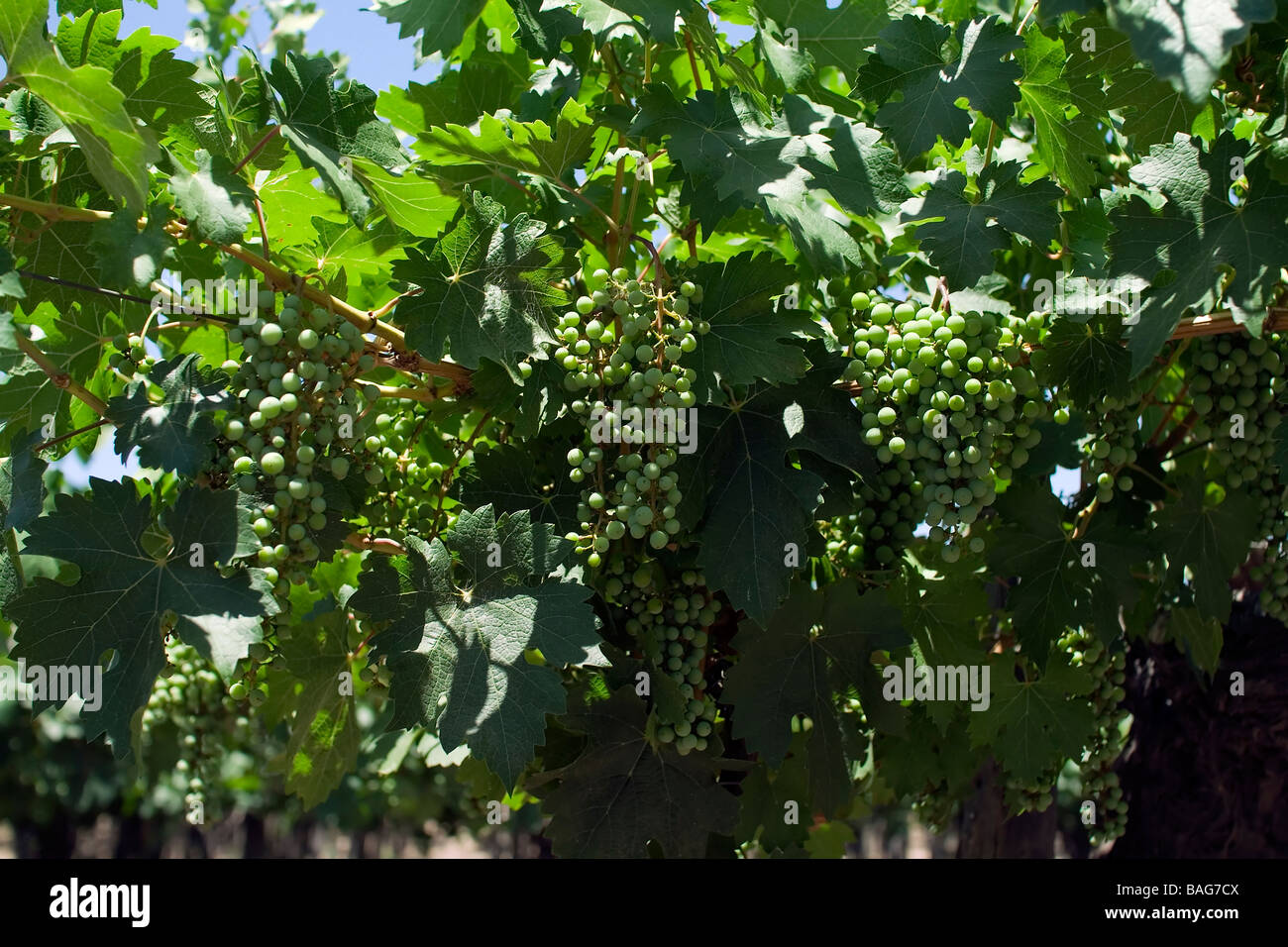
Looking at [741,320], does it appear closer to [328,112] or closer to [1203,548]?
[328,112]

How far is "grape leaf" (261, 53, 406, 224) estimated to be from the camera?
7.18ft

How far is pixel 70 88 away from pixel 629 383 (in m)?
1.10

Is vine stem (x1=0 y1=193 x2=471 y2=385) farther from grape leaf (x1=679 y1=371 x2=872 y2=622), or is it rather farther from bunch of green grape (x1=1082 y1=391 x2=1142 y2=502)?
bunch of green grape (x1=1082 y1=391 x2=1142 y2=502)

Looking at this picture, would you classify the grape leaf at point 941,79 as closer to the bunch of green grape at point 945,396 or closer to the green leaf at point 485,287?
the bunch of green grape at point 945,396

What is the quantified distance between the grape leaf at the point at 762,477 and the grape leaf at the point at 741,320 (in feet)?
0.40

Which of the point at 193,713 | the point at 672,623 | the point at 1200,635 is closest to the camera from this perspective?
the point at 672,623

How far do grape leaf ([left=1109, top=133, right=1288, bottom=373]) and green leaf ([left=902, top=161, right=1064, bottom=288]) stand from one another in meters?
0.15

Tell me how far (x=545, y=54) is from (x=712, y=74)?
43 centimetres

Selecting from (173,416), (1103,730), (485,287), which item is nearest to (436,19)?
(485,287)

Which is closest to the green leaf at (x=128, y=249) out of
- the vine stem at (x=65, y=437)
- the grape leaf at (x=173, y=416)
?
the grape leaf at (x=173, y=416)

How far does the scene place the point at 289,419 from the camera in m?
2.12

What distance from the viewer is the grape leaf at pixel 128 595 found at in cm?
198

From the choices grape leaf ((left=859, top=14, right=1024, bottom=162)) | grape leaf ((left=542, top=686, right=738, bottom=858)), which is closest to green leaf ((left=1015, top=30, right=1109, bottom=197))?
grape leaf ((left=859, top=14, right=1024, bottom=162))
